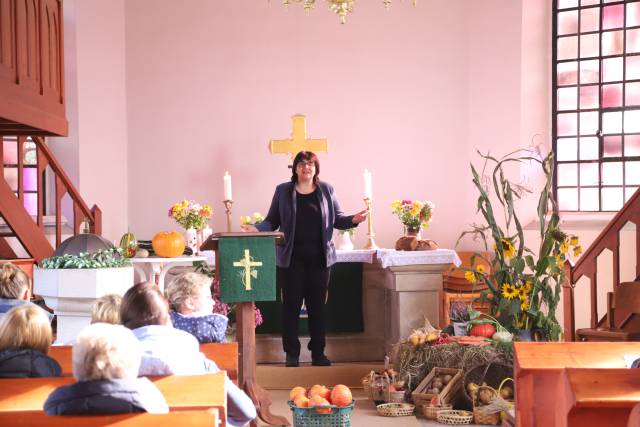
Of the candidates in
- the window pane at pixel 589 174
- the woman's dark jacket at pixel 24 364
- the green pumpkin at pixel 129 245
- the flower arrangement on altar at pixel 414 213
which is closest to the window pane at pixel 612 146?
the window pane at pixel 589 174

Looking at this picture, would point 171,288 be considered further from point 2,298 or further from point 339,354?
point 339,354

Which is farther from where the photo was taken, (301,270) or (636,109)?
(636,109)

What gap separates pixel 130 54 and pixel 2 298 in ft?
20.3

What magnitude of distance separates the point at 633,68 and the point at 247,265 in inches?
237

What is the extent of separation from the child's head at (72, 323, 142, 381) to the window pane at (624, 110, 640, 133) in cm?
824

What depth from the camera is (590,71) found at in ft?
34.2

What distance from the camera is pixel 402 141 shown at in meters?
10.6

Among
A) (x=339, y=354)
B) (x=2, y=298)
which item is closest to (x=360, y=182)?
(x=339, y=354)

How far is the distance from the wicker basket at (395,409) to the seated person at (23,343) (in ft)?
10.1

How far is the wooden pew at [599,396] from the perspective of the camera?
3285 millimetres

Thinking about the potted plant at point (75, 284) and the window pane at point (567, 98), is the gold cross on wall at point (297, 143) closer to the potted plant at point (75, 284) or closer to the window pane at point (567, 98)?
the window pane at point (567, 98)

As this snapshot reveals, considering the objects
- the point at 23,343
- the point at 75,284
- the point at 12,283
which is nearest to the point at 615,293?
the point at 75,284

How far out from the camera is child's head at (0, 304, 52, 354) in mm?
3631

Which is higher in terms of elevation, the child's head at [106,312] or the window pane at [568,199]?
the window pane at [568,199]
